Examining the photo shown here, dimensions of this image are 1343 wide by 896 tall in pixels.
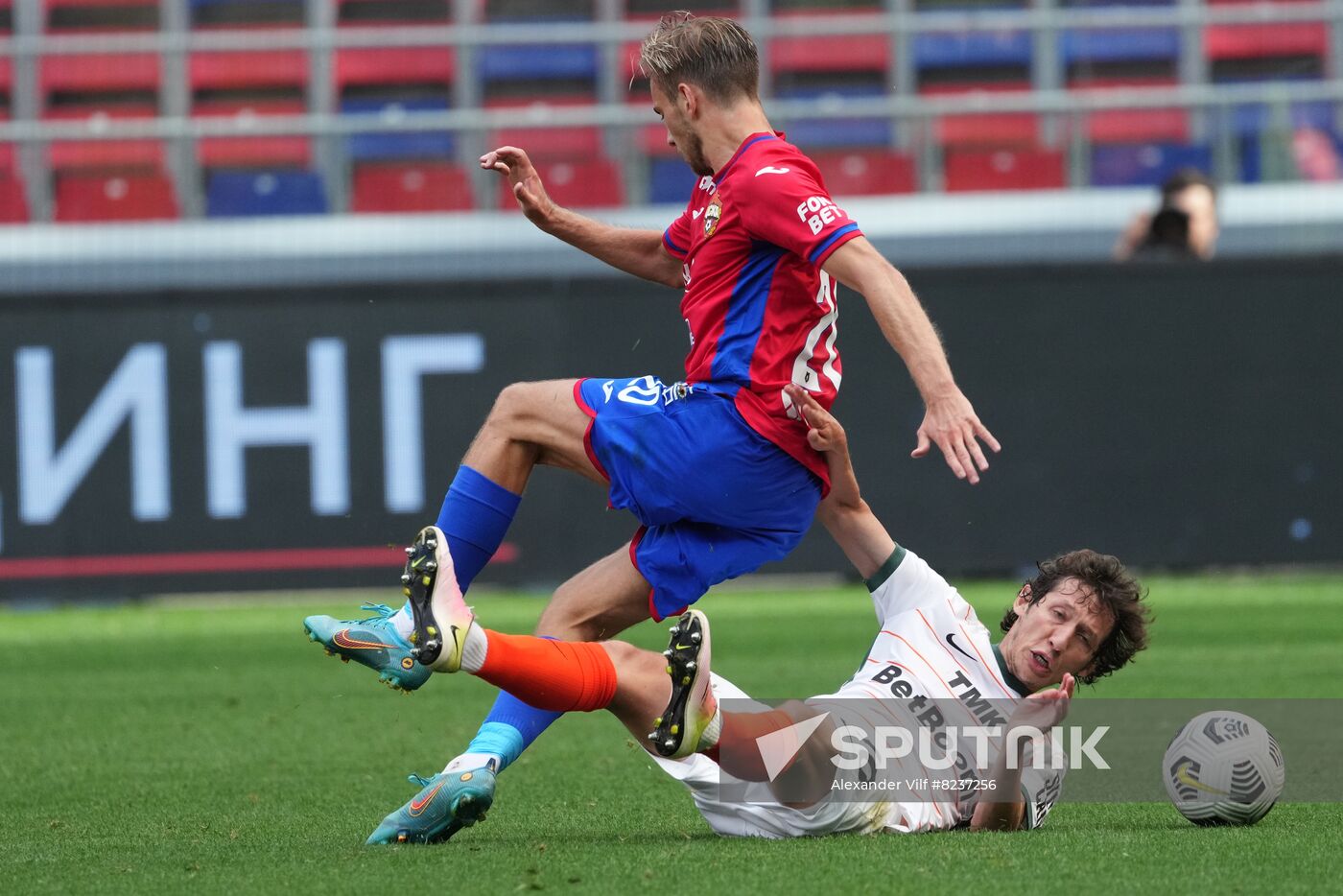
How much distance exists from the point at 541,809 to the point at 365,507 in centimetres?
668

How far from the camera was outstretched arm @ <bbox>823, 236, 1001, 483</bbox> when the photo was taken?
12.3 feet

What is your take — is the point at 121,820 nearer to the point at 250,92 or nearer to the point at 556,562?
the point at 556,562

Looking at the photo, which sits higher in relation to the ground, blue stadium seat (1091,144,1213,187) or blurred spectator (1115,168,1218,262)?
blue stadium seat (1091,144,1213,187)

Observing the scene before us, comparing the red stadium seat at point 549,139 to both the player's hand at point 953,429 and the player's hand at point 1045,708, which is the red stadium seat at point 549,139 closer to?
the player's hand at point 1045,708

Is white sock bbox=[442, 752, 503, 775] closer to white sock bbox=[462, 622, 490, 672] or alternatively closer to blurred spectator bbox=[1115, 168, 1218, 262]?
Answer: white sock bbox=[462, 622, 490, 672]

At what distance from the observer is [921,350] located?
12.5 feet

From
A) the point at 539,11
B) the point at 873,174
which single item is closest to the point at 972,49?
the point at 873,174

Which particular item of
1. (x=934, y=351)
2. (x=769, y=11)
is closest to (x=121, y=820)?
(x=934, y=351)

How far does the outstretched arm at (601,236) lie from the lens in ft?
15.5

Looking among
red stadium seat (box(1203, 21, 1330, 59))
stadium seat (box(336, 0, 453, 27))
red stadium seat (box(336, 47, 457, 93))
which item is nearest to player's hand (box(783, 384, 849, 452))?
red stadium seat (box(336, 47, 457, 93))

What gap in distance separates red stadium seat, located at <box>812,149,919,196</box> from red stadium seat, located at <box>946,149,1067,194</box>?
27 cm

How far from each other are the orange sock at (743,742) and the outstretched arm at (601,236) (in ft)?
3.90

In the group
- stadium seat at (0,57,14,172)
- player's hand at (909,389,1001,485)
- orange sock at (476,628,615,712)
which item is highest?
stadium seat at (0,57,14,172)

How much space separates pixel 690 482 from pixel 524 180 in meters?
0.99
